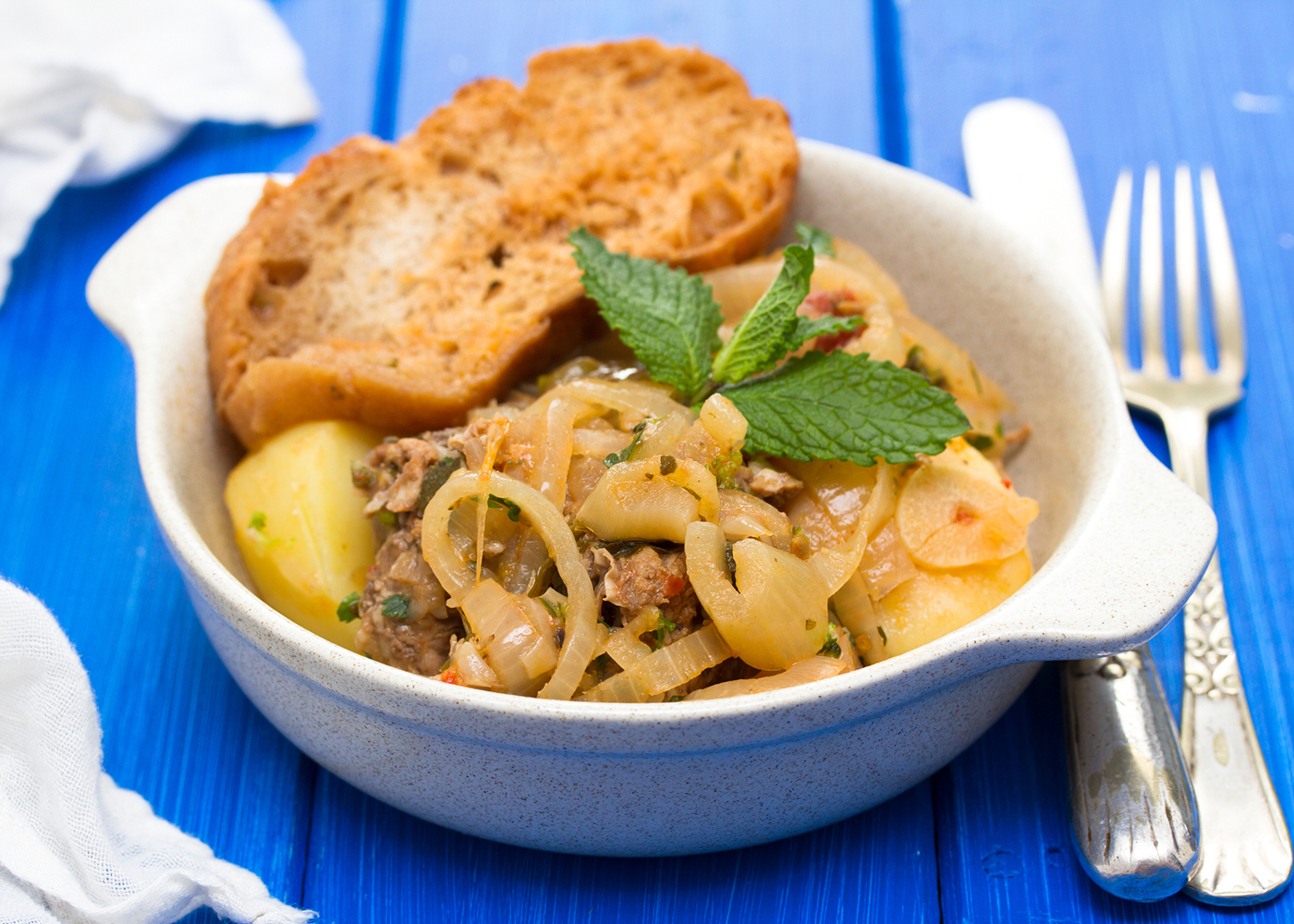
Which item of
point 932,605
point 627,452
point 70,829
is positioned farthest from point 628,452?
point 70,829

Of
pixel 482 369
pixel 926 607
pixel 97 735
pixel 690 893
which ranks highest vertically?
pixel 482 369

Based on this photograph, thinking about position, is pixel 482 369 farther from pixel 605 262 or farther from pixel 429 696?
pixel 429 696

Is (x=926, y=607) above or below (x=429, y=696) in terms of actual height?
below

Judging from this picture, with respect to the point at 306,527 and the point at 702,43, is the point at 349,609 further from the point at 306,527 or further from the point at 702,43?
the point at 702,43

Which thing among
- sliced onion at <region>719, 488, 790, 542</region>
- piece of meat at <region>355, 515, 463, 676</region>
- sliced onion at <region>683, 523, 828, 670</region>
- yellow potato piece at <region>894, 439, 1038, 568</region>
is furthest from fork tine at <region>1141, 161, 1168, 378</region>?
piece of meat at <region>355, 515, 463, 676</region>

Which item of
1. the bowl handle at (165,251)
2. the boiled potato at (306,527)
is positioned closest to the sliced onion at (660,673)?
the boiled potato at (306,527)

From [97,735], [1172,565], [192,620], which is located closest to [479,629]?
[97,735]
